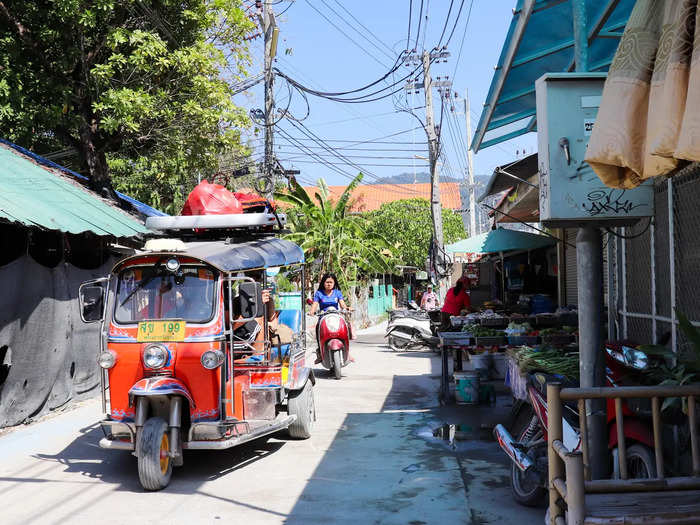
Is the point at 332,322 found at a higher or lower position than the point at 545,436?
higher

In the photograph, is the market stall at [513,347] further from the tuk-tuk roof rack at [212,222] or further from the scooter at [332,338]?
the tuk-tuk roof rack at [212,222]

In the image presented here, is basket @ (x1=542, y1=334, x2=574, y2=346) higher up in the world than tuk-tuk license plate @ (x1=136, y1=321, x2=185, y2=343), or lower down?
lower down

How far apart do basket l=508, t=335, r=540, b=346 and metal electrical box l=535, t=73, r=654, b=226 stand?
476 centimetres

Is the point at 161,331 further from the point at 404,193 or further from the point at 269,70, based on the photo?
the point at 404,193

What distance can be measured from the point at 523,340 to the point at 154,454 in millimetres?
5394

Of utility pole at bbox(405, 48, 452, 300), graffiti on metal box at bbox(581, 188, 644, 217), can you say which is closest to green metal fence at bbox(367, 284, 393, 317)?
utility pole at bbox(405, 48, 452, 300)

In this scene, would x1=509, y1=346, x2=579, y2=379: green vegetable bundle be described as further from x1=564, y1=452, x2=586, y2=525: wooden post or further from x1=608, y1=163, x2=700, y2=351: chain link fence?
x1=564, y1=452, x2=586, y2=525: wooden post

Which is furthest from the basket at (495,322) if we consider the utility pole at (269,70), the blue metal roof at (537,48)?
the utility pole at (269,70)

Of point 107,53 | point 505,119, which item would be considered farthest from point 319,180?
point 505,119

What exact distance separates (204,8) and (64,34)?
3.01 m

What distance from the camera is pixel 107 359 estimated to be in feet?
22.5

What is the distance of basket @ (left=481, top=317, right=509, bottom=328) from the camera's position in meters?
11.4

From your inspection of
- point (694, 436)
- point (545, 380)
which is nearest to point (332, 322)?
point (545, 380)

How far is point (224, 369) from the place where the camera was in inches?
271
